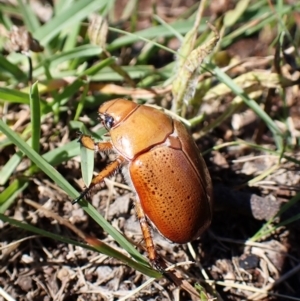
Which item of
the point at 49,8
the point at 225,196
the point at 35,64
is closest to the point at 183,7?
the point at 49,8

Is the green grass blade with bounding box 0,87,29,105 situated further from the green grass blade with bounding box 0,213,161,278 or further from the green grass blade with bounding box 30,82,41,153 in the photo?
the green grass blade with bounding box 0,213,161,278

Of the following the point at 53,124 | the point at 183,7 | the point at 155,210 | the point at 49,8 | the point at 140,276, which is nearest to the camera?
the point at 155,210

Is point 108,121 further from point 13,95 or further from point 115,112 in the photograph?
point 13,95

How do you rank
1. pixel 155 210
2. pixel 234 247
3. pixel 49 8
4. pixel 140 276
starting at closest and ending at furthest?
pixel 155 210, pixel 140 276, pixel 234 247, pixel 49 8

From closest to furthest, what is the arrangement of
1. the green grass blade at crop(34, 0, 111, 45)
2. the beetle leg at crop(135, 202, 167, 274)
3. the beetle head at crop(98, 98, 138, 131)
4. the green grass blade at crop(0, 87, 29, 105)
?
1. the beetle leg at crop(135, 202, 167, 274)
2. the beetle head at crop(98, 98, 138, 131)
3. the green grass blade at crop(0, 87, 29, 105)
4. the green grass blade at crop(34, 0, 111, 45)

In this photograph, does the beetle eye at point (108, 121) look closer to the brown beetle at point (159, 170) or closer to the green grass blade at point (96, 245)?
the brown beetle at point (159, 170)

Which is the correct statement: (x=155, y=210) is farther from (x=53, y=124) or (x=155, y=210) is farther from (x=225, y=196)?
(x=53, y=124)

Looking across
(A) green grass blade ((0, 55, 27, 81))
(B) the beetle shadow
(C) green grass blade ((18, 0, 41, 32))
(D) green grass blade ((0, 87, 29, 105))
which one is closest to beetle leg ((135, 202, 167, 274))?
(B) the beetle shadow
